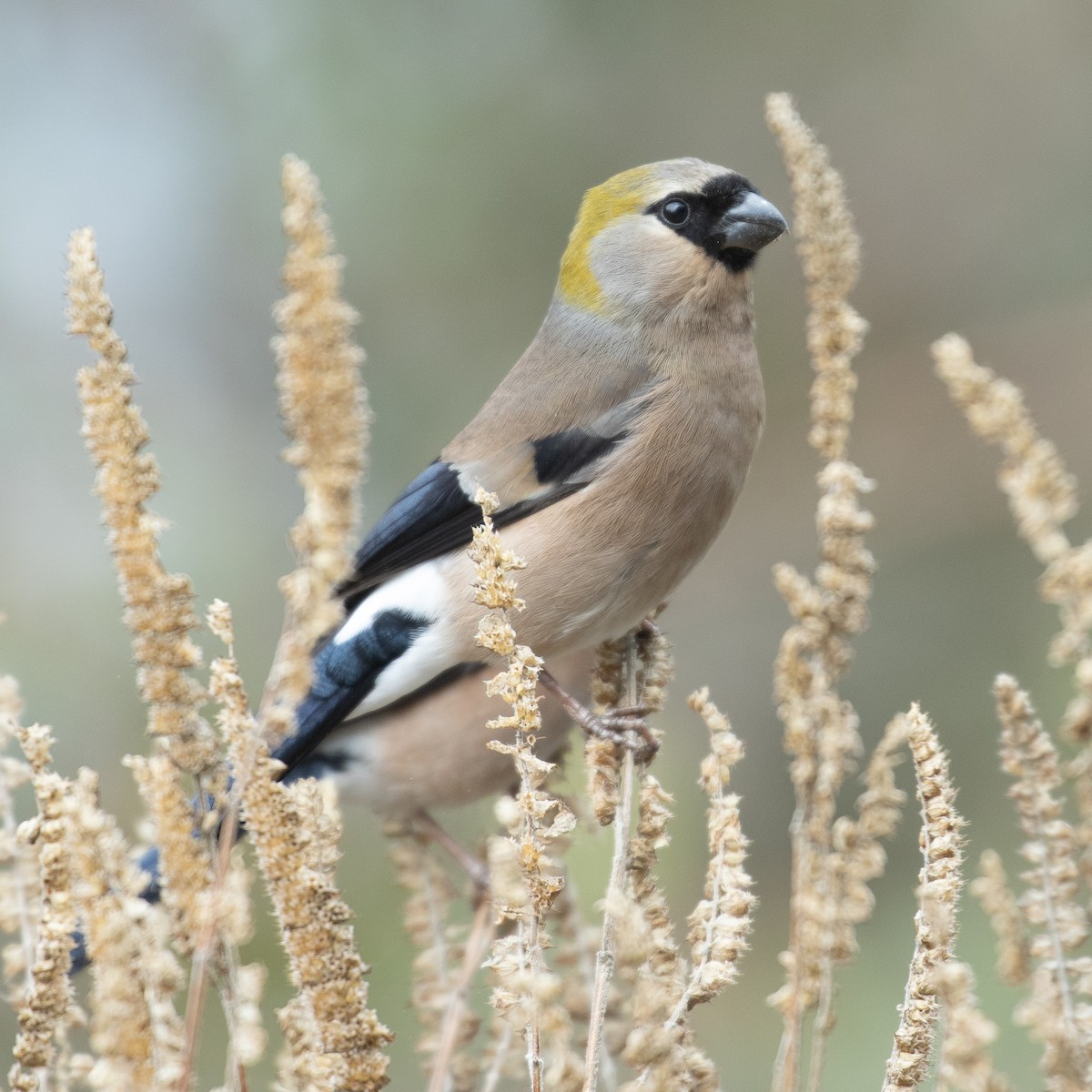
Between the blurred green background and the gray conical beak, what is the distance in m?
→ 1.35

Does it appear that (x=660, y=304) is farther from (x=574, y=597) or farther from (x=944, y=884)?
(x=944, y=884)

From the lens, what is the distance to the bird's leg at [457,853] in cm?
231

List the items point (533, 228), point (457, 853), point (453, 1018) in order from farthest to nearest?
point (533, 228)
point (457, 853)
point (453, 1018)

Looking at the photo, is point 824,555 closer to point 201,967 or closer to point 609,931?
point 609,931

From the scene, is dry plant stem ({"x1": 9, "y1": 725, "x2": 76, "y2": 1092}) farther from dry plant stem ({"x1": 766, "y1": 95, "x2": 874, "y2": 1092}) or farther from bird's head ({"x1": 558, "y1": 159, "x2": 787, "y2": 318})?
bird's head ({"x1": 558, "y1": 159, "x2": 787, "y2": 318})

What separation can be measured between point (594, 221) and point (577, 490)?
2.02 feet

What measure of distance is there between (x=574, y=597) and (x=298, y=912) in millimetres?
1114

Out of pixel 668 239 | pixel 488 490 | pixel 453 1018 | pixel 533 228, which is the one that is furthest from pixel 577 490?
pixel 533 228

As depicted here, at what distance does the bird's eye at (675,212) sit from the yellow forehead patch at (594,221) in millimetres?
51

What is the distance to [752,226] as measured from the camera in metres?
2.39

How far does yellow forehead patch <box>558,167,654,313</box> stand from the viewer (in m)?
2.53

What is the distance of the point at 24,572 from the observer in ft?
10.9

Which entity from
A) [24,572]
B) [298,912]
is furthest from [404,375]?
[298,912]

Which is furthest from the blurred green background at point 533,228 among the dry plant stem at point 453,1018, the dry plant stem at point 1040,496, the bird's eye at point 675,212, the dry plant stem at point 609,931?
the dry plant stem at point 1040,496
